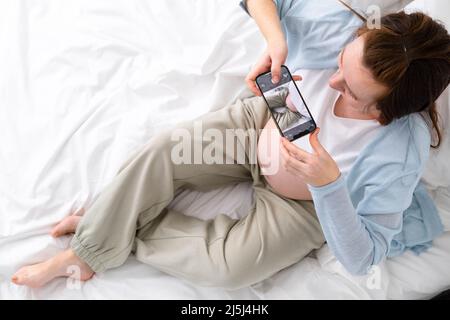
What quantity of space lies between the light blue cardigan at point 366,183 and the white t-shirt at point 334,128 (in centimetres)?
3

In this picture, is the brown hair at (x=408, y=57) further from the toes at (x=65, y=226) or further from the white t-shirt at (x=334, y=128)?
the toes at (x=65, y=226)

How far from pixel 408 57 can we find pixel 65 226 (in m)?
0.72

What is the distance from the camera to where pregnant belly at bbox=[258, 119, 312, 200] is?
920 millimetres

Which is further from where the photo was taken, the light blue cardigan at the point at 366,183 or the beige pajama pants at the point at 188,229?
the beige pajama pants at the point at 188,229

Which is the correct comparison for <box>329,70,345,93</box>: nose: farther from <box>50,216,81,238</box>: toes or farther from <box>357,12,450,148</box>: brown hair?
<box>50,216,81,238</box>: toes

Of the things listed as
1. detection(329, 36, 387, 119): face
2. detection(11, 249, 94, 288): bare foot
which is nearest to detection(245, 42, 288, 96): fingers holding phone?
detection(329, 36, 387, 119): face

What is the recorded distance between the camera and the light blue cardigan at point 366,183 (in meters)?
0.78

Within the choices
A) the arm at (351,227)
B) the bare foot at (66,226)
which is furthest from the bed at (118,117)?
the arm at (351,227)

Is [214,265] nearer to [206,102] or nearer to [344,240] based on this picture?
[344,240]

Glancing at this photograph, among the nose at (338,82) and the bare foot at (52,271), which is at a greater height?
the nose at (338,82)

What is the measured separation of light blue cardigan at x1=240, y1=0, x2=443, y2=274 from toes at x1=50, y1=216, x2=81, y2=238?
1.61 ft
